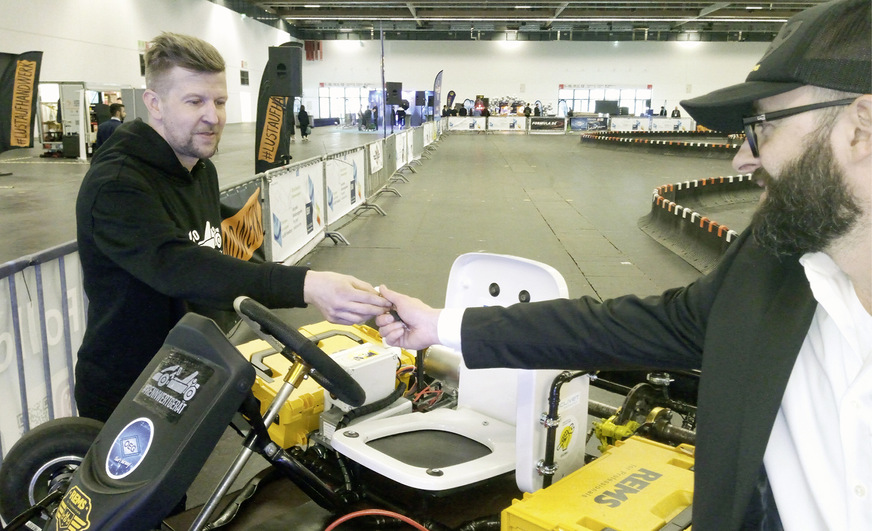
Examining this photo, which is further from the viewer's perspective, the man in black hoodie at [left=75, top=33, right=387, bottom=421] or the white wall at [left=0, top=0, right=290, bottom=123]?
the white wall at [left=0, top=0, right=290, bottom=123]

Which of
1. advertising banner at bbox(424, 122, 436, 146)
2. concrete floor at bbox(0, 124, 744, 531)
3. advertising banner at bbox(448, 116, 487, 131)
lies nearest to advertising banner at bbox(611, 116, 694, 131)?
advertising banner at bbox(448, 116, 487, 131)

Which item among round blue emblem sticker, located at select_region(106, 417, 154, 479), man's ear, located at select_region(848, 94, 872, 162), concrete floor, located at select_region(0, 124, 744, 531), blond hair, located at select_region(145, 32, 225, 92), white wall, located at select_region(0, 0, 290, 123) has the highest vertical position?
white wall, located at select_region(0, 0, 290, 123)

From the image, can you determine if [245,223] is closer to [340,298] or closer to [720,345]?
[340,298]

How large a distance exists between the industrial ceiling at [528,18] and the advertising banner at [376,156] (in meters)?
19.2

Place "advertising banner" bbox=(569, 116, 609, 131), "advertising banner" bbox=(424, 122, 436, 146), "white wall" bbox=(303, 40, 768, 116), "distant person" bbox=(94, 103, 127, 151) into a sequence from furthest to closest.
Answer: "white wall" bbox=(303, 40, 768, 116) < "advertising banner" bbox=(569, 116, 609, 131) < "advertising banner" bbox=(424, 122, 436, 146) < "distant person" bbox=(94, 103, 127, 151)

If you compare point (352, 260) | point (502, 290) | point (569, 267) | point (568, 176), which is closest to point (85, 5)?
point (568, 176)

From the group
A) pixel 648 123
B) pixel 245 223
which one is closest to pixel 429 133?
pixel 648 123

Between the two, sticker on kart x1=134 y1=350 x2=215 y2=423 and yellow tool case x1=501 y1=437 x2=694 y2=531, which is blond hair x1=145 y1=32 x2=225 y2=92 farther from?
yellow tool case x1=501 y1=437 x2=694 y2=531

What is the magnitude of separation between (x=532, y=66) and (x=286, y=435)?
45859 millimetres

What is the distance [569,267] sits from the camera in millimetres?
7773

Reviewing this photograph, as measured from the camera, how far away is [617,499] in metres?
2.05

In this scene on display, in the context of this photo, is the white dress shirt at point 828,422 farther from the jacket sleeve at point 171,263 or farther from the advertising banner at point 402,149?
the advertising banner at point 402,149

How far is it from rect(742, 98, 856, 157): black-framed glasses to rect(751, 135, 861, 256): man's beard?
60mm

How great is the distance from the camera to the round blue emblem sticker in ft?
5.07
